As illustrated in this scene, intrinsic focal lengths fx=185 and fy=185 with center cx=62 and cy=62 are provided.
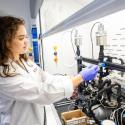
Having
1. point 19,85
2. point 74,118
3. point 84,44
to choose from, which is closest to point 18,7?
Result: point 84,44

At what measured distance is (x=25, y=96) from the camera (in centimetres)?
105

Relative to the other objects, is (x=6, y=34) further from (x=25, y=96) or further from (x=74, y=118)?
(x=74, y=118)

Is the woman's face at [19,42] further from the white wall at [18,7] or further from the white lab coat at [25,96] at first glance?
the white wall at [18,7]

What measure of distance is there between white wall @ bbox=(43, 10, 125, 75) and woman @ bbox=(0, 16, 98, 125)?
1289 millimetres

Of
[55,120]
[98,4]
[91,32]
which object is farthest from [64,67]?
[98,4]

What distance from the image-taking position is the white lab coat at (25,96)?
104cm

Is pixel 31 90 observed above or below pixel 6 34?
below

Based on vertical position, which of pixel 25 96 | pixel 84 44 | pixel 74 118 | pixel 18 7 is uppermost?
pixel 18 7

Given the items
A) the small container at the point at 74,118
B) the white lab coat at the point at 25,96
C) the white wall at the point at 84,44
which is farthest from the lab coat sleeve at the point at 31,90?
the white wall at the point at 84,44

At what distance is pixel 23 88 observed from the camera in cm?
103

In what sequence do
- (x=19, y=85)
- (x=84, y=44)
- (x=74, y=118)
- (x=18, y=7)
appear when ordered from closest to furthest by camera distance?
(x=19, y=85) → (x=74, y=118) → (x=84, y=44) → (x=18, y=7)

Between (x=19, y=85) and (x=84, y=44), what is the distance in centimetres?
223

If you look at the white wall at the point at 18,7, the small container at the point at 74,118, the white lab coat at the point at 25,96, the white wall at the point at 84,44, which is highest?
the white wall at the point at 18,7

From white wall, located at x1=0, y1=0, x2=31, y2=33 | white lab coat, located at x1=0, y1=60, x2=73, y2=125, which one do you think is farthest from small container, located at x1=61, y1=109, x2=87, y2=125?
white wall, located at x1=0, y1=0, x2=31, y2=33
